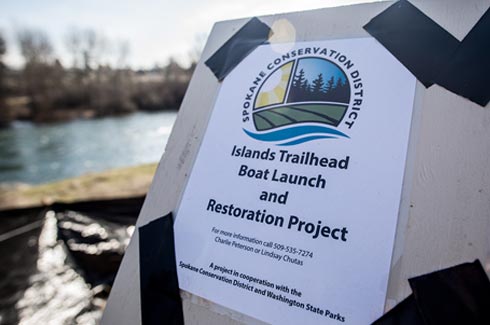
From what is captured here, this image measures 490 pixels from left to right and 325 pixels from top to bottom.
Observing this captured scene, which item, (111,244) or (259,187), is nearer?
(259,187)

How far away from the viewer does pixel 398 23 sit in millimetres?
1128

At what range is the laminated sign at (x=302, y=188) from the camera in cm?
94

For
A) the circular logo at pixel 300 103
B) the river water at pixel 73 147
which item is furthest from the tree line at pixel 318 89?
the river water at pixel 73 147

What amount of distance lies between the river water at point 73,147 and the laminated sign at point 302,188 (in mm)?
7803

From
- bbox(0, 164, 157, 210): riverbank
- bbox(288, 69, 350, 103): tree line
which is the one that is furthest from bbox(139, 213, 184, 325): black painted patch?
bbox(0, 164, 157, 210): riverbank

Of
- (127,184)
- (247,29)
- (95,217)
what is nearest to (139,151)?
(127,184)

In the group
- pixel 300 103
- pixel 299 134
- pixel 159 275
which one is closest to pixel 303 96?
pixel 300 103

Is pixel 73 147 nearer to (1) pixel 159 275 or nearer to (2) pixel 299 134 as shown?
(1) pixel 159 275

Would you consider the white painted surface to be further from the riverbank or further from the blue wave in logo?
the riverbank

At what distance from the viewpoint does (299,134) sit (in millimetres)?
1182

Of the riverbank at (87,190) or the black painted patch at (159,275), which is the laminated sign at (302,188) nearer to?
the black painted patch at (159,275)

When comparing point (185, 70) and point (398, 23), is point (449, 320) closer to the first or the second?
point (398, 23)

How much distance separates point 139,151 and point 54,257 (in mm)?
10773

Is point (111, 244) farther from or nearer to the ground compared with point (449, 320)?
nearer to the ground
